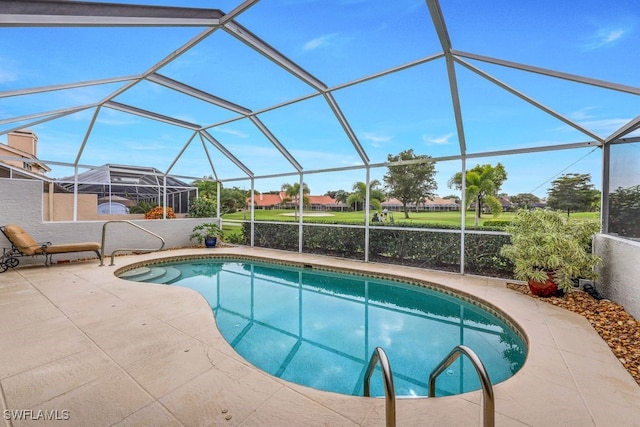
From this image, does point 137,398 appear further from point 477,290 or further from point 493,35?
point 493,35

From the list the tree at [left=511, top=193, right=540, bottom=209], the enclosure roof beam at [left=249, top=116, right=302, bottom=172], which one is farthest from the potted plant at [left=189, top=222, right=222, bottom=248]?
the tree at [left=511, top=193, right=540, bottom=209]

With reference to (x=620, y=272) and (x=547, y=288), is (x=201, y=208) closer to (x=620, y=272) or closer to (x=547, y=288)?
(x=547, y=288)

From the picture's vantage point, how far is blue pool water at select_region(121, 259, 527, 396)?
11.4ft

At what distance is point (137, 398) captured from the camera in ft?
7.80

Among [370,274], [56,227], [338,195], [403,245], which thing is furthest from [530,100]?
[56,227]

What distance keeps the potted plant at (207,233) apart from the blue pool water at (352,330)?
3.53 m

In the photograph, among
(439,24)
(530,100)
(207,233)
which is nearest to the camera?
(439,24)

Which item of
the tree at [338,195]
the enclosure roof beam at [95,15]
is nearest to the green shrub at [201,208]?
the tree at [338,195]

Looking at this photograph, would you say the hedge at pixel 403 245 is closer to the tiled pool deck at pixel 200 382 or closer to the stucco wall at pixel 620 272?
the stucco wall at pixel 620 272

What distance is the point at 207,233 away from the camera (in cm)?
1160

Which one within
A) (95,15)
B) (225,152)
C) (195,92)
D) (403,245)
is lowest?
(403,245)

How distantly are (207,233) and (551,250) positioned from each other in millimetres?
11066

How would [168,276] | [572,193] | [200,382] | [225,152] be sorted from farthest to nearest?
[225,152], [168,276], [572,193], [200,382]

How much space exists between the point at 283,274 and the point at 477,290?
5.04 m
